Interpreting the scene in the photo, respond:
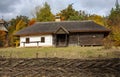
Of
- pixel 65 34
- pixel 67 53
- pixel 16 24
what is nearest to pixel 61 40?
pixel 65 34

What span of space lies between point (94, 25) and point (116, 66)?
44935 mm

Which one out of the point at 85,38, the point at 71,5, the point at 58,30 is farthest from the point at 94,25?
the point at 71,5

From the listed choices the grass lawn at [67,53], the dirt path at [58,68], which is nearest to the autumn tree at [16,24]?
the grass lawn at [67,53]

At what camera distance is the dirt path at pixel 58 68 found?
4449 millimetres

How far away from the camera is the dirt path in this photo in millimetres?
4449

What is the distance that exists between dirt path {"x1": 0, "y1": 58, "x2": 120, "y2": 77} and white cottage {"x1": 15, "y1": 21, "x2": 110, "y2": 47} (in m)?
41.7

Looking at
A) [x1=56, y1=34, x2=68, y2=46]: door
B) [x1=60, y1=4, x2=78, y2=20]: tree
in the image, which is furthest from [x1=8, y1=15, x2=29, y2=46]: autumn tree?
[x1=56, y1=34, x2=68, y2=46]: door

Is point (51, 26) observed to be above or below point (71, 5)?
below

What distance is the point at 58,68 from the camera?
4621mm

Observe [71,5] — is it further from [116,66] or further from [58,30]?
[116,66]

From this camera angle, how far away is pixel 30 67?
15.5ft

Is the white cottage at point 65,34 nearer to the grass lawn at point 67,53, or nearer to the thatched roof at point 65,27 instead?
the thatched roof at point 65,27

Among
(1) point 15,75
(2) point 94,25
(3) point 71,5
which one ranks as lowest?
(1) point 15,75

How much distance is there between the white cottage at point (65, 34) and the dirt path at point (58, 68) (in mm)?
41654
